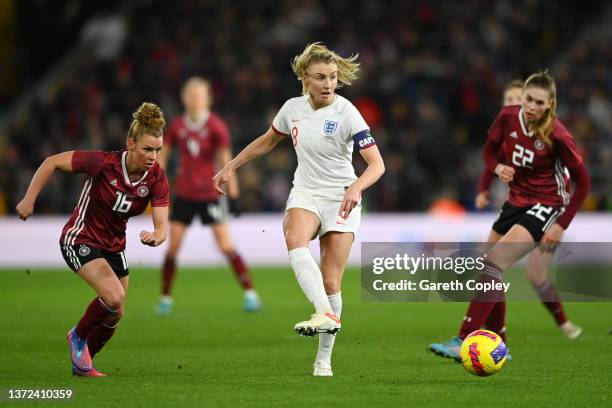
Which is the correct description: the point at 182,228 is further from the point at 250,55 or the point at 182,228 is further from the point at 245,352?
the point at 250,55

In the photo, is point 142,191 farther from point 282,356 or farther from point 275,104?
point 275,104

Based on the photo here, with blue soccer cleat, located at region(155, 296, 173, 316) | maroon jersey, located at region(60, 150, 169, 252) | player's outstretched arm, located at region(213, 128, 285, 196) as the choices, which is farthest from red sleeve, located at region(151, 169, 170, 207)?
blue soccer cleat, located at region(155, 296, 173, 316)

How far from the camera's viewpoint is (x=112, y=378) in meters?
7.74

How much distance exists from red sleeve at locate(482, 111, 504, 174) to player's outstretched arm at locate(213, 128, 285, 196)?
185cm

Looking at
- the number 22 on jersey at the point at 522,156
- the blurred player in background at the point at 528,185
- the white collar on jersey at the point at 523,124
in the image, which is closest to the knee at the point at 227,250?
the blurred player in background at the point at 528,185

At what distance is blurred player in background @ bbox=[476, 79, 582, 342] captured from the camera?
360 inches

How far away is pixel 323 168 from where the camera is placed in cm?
793

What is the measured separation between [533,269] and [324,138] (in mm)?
2938

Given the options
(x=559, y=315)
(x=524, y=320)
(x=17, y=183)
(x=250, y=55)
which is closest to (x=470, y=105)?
(x=250, y=55)

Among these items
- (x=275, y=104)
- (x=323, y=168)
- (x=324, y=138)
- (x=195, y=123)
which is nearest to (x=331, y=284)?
(x=323, y=168)

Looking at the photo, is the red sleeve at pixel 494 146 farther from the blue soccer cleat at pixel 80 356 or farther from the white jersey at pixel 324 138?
the blue soccer cleat at pixel 80 356

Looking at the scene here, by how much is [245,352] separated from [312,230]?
6.24 feet

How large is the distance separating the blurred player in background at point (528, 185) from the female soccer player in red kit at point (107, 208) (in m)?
2.46

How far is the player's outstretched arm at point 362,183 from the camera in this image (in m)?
7.43
